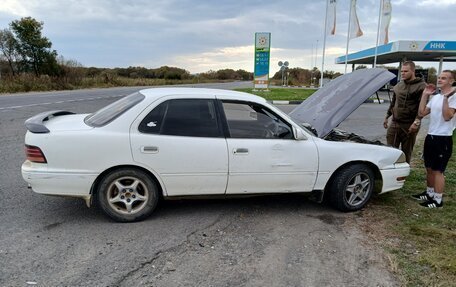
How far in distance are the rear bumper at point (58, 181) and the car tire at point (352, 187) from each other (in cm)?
281

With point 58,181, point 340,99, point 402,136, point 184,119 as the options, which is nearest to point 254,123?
point 184,119

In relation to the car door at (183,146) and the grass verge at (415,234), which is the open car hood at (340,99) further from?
the car door at (183,146)

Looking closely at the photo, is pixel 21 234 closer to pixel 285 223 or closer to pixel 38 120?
pixel 38 120

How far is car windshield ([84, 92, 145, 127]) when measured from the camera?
3.75 metres

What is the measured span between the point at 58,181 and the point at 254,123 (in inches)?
90.4

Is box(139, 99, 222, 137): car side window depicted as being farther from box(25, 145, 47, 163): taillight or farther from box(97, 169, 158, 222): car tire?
box(25, 145, 47, 163): taillight

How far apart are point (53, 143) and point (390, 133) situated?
4798mm

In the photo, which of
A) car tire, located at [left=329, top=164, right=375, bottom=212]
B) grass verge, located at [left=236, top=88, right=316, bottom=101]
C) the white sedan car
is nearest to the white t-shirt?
the white sedan car

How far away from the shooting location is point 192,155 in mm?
3707

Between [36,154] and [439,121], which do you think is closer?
[36,154]

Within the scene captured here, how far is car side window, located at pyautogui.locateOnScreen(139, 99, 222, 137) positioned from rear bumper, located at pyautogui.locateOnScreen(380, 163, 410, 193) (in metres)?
2.22

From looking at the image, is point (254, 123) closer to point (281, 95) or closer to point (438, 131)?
point (438, 131)

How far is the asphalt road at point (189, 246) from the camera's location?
9.41 feet

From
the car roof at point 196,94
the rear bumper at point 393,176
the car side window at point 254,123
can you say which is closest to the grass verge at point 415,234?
the rear bumper at point 393,176
